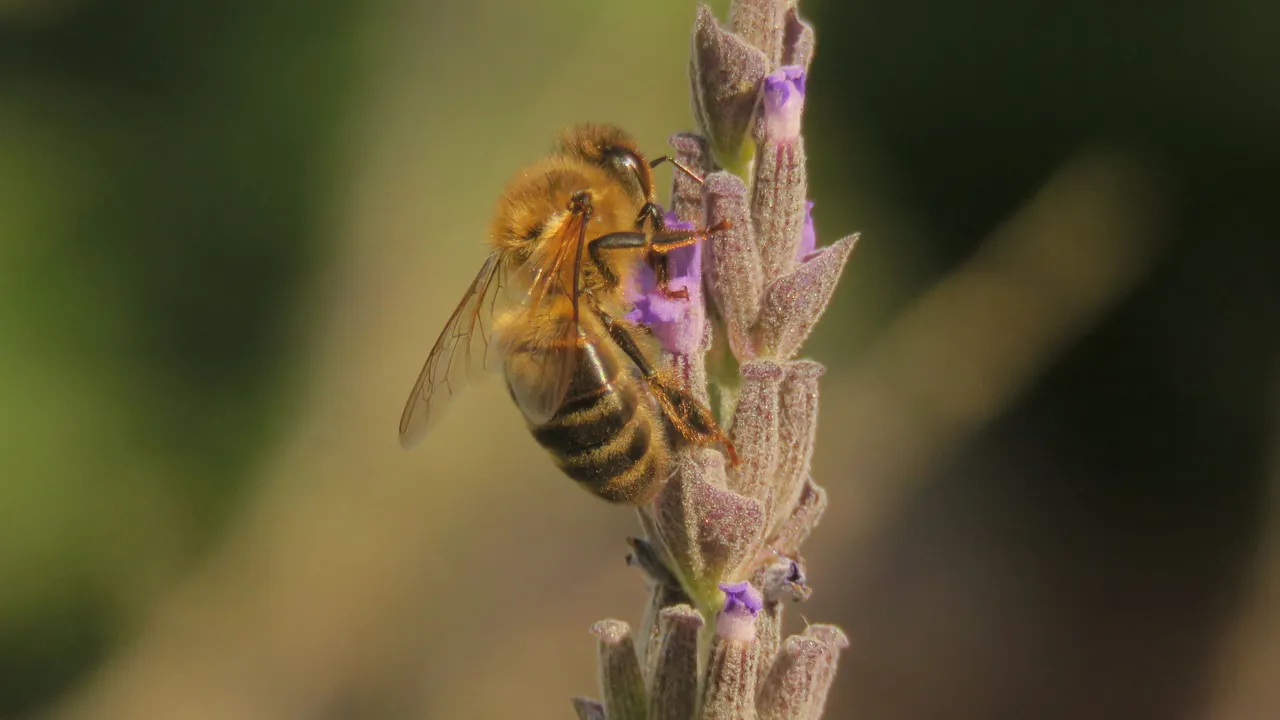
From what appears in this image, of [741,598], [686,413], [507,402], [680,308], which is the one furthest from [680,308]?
[507,402]

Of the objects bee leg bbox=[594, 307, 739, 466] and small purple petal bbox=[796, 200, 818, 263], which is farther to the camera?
small purple petal bbox=[796, 200, 818, 263]

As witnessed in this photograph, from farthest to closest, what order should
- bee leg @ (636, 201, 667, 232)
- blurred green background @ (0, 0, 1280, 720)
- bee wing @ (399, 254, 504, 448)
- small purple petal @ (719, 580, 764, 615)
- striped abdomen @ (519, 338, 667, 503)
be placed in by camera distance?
blurred green background @ (0, 0, 1280, 720)
bee wing @ (399, 254, 504, 448)
bee leg @ (636, 201, 667, 232)
striped abdomen @ (519, 338, 667, 503)
small purple petal @ (719, 580, 764, 615)

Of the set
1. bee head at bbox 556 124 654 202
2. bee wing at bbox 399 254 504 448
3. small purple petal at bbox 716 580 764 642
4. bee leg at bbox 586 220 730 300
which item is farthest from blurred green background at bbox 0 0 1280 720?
small purple petal at bbox 716 580 764 642

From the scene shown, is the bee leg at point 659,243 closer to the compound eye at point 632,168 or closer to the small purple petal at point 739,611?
the compound eye at point 632,168

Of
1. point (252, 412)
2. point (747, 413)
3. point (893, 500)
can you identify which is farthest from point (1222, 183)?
point (252, 412)

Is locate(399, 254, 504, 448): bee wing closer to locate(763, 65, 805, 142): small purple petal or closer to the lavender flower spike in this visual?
the lavender flower spike

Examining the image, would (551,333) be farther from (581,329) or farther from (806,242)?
(806,242)
